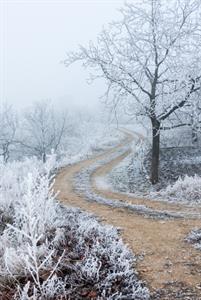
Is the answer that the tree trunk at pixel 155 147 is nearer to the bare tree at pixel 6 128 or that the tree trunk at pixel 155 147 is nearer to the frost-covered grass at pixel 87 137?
the frost-covered grass at pixel 87 137

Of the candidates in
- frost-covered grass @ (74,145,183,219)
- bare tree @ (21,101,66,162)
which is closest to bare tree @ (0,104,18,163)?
bare tree @ (21,101,66,162)

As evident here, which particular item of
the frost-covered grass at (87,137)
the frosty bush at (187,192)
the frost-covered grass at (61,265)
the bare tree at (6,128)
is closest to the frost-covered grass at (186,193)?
the frosty bush at (187,192)

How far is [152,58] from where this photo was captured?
17.6m

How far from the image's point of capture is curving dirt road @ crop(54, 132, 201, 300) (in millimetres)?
5750

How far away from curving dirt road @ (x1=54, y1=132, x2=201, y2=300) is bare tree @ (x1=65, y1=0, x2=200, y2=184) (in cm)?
615

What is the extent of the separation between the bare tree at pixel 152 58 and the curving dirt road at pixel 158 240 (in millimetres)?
6150

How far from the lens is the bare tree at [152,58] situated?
55.8 feet

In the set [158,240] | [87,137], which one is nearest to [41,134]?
[87,137]

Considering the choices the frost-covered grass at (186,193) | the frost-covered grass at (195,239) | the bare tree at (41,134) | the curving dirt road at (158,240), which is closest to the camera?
the curving dirt road at (158,240)

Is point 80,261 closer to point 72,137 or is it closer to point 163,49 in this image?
point 163,49

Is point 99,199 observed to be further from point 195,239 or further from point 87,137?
point 87,137

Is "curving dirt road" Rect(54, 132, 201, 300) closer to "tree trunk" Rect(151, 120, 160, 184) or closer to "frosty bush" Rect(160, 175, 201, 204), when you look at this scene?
"frosty bush" Rect(160, 175, 201, 204)

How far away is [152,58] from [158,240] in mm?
11829

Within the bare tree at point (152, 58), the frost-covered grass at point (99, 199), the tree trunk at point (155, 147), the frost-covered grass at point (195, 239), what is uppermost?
the bare tree at point (152, 58)
